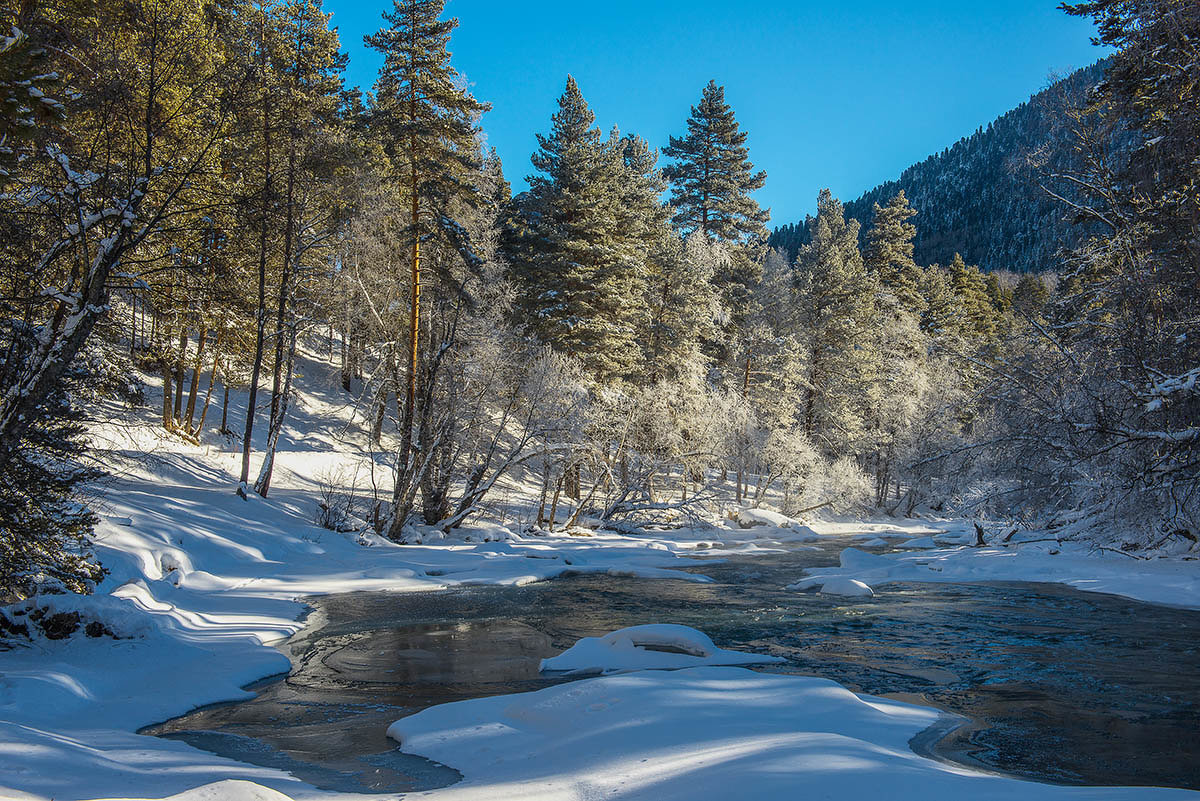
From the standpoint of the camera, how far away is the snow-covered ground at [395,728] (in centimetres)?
375

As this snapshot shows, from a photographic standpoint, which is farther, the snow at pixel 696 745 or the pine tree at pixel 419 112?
the pine tree at pixel 419 112

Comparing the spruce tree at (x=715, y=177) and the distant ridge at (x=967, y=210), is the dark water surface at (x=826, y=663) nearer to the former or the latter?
the spruce tree at (x=715, y=177)

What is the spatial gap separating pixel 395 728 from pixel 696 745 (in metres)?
2.50

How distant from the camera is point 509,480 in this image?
27984 millimetres

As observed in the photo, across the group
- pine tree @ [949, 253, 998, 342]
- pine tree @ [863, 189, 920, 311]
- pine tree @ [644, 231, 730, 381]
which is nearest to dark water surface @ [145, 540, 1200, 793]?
pine tree @ [644, 231, 730, 381]

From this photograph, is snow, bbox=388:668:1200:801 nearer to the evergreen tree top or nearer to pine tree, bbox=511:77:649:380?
the evergreen tree top

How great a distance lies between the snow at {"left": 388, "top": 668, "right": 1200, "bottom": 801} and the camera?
3624 millimetres

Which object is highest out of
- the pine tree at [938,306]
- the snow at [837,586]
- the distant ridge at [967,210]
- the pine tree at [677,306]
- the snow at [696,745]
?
the distant ridge at [967,210]

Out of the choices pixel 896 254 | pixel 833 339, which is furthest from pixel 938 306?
pixel 833 339

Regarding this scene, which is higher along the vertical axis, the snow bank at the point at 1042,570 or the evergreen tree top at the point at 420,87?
the evergreen tree top at the point at 420,87

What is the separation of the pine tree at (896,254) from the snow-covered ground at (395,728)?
112 feet

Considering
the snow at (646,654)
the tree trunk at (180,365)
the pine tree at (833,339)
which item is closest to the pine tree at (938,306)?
the pine tree at (833,339)

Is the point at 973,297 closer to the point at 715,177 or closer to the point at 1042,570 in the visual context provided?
the point at 715,177

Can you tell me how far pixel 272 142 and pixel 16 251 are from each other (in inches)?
431
